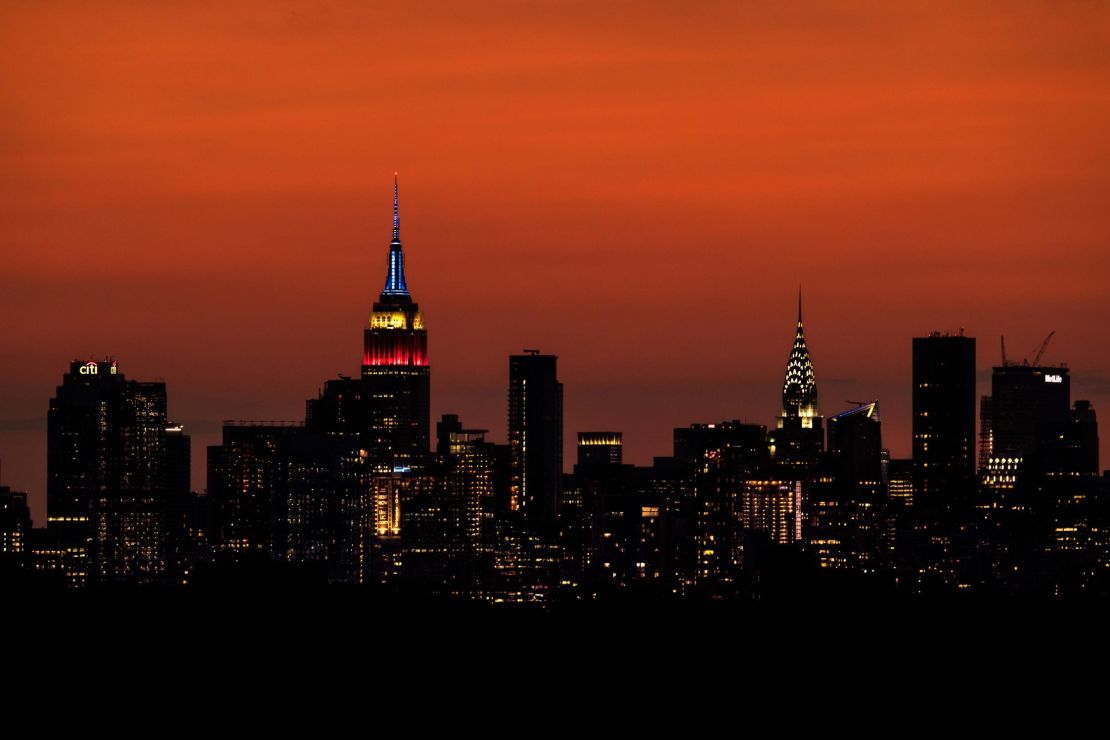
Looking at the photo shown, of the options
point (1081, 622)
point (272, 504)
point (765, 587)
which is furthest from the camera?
point (272, 504)

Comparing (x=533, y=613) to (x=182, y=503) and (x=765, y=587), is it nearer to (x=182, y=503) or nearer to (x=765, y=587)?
(x=765, y=587)

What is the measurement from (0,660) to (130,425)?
361 ft

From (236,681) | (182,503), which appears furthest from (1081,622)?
(182,503)

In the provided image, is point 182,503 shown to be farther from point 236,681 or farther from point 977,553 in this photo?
point 236,681

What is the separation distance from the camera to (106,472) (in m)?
176

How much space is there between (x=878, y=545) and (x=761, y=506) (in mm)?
10756

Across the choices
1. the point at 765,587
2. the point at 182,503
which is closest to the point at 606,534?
the point at 182,503

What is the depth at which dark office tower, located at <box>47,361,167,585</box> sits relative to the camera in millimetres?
166750

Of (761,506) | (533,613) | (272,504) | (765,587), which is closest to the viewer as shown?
(533,613)

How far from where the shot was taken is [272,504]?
577 feet

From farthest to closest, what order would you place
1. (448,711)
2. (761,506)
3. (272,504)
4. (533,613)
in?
1. (761,506)
2. (272,504)
3. (533,613)
4. (448,711)

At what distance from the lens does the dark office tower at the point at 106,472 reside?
166750mm

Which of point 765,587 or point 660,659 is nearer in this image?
point 660,659

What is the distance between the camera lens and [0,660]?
236 feet
